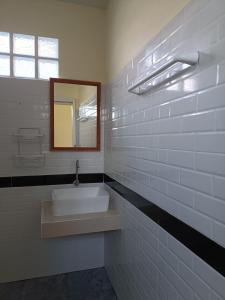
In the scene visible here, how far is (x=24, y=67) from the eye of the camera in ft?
7.11

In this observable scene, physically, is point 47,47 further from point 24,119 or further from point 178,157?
point 178,157

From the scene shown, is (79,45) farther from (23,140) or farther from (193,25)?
(193,25)

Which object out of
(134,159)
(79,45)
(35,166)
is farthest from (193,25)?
(35,166)

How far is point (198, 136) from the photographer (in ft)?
2.95

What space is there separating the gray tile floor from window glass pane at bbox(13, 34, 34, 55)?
216cm

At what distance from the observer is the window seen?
6.91 ft

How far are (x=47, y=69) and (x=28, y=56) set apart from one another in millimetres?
202

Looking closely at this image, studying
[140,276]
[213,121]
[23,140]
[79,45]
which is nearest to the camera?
[213,121]

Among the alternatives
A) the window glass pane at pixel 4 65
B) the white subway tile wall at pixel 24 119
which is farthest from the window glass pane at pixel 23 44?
the white subway tile wall at pixel 24 119

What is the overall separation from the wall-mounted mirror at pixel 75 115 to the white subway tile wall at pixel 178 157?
630 millimetres

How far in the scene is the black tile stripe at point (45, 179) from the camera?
2.14 m

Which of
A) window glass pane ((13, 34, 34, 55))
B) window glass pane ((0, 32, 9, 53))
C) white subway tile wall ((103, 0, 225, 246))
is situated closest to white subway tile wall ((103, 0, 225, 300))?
white subway tile wall ((103, 0, 225, 246))

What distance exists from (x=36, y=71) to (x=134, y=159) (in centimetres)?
134

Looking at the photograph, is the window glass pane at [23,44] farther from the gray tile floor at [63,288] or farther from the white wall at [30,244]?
the gray tile floor at [63,288]
